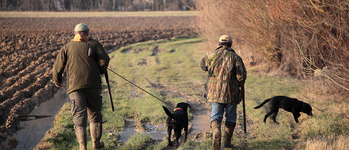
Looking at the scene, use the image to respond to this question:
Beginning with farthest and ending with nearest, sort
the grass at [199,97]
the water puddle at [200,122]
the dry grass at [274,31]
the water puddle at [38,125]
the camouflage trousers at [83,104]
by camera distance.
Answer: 1. the dry grass at [274,31]
2. the water puddle at [200,122]
3. the water puddle at [38,125]
4. the grass at [199,97]
5. the camouflage trousers at [83,104]

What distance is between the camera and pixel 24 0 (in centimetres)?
7106

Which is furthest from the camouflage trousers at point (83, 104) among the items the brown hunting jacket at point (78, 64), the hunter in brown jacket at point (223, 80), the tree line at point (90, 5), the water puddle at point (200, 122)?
the tree line at point (90, 5)

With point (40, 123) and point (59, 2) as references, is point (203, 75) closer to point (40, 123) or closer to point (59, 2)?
point (40, 123)

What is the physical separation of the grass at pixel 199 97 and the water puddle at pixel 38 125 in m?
0.37

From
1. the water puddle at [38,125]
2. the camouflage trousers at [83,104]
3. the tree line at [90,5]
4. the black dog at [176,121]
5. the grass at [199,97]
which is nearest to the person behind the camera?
the camouflage trousers at [83,104]

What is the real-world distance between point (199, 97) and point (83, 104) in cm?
516

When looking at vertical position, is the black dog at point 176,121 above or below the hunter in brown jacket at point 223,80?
below

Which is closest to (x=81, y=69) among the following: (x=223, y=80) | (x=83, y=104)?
(x=83, y=104)

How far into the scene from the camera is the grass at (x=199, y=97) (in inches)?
235

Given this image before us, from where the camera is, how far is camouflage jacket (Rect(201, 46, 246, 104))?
5105mm

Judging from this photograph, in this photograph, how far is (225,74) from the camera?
5.13 meters

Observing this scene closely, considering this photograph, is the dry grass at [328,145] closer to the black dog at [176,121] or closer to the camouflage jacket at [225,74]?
the camouflage jacket at [225,74]

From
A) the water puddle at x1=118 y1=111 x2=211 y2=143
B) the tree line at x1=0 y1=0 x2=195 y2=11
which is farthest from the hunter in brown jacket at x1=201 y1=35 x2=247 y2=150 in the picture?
the tree line at x1=0 y1=0 x2=195 y2=11

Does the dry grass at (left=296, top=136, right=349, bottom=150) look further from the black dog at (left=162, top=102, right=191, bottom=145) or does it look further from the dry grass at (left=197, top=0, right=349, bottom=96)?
the dry grass at (left=197, top=0, right=349, bottom=96)
